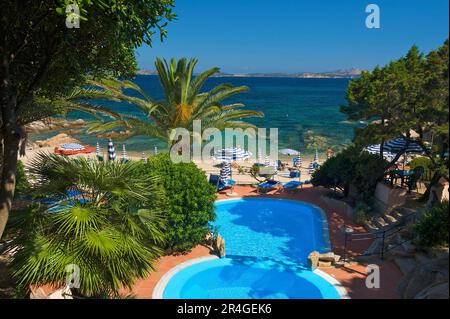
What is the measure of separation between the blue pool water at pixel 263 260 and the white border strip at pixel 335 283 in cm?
12

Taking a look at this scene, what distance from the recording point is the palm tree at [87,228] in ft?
22.4

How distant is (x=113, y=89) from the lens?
14977 millimetres

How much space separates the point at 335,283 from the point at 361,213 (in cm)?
592

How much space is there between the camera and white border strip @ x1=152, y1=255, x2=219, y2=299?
10.3 metres

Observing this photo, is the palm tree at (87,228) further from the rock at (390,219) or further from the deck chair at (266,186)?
the deck chair at (266,186)

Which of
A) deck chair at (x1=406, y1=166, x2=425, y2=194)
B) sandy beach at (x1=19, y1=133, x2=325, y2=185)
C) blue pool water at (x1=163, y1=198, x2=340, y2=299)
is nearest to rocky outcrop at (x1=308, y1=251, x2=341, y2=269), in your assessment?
blue pool water at (x1=163, y1=198, x2=340, y2=299)

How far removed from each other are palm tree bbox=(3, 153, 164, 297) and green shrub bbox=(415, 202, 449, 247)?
836cm

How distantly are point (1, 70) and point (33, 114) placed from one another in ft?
17.8

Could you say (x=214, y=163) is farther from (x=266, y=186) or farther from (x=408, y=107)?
(x=408, y=107)

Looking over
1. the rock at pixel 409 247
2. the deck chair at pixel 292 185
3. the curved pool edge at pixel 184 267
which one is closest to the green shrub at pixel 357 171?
the deck chair at pixel 292 185
